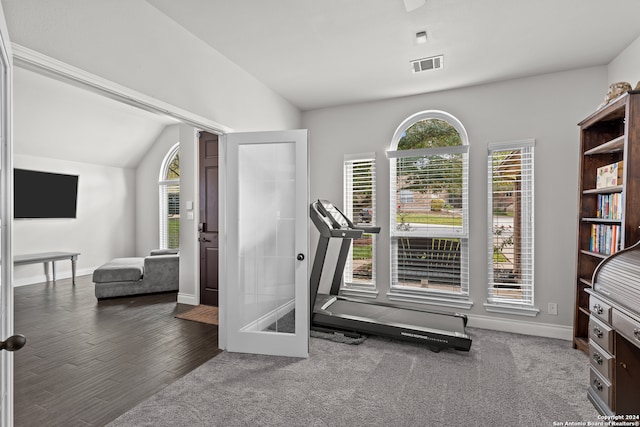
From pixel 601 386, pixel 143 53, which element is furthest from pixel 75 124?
pixel 601 386

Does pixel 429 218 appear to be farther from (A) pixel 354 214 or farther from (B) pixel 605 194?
(B) pixel 605 194

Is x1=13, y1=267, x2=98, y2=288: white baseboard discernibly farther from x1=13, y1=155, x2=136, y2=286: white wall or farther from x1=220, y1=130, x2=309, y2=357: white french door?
x1=220, y1=130, x2=309, y2=357: white french door

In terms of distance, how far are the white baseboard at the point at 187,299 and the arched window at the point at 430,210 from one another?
9.13 ft

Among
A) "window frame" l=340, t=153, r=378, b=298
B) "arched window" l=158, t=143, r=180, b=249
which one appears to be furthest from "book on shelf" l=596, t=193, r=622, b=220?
"arched window" l=158, t=143, r=180, b=249

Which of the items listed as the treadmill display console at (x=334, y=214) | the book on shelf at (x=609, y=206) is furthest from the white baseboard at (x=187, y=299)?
the book on shelf at (x=609, y=206)

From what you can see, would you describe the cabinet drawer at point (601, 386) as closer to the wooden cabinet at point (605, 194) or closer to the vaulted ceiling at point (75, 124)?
the wooden cabinet at point (605, 194)

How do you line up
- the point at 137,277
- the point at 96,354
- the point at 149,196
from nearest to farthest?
the point at 96,354 → the point at 137,277 → the point at 149,196

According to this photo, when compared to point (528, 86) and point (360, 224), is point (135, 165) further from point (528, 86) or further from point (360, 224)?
point (528, 86)

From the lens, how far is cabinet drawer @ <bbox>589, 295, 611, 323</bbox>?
2139 mm

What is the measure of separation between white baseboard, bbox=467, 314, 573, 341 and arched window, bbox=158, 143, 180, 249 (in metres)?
6.09

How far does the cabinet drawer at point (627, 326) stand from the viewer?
1.82 metres

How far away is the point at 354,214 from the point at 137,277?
3.48m

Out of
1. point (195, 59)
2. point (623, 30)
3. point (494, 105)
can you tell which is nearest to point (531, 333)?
point (494, 105)

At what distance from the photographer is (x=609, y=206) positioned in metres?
2.81
